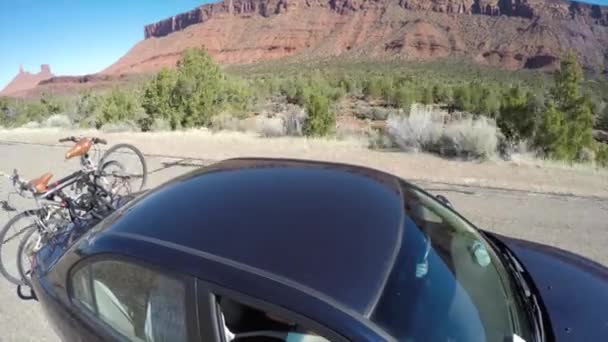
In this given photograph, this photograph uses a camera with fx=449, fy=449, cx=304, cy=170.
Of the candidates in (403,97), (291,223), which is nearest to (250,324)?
(291,223)

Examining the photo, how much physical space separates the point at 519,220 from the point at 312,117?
387 inches

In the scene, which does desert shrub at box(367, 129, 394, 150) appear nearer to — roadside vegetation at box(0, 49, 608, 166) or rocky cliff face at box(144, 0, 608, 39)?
roadside vegetation at box(0, 49, 608, 166)

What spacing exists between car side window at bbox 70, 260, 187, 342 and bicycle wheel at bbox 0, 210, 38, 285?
2.73 metres

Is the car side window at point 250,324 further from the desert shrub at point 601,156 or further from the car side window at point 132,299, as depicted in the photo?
the desert shrub at point 601,156

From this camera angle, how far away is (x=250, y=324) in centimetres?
174

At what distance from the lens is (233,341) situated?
1.76m

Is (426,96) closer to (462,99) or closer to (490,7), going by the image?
(462,99)

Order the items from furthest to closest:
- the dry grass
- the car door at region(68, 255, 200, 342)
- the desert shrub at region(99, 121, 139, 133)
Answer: the desert shrub at region(99, 121, 139, 133) < the dry grass < the car door at region(68, 255, 200, 342)

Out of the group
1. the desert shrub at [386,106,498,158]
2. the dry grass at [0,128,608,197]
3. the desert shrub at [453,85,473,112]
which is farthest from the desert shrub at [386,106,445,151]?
the desert shrub at [453,85,473,112]

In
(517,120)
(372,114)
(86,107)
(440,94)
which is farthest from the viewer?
(440,94)

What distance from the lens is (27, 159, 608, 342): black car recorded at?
1599 mm

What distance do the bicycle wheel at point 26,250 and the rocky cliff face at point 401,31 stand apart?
245 feet

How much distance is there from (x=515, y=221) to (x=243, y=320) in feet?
16.4

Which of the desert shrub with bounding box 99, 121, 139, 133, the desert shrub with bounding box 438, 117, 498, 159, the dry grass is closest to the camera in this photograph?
the dry grass
